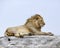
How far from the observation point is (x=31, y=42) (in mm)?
3693

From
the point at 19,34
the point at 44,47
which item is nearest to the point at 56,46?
the point at 44,47

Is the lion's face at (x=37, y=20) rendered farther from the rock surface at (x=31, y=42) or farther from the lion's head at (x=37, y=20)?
the rock surface at (x=31, y=42)

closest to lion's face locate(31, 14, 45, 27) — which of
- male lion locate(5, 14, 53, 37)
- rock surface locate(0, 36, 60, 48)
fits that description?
male lion locate(5, 14, 53, 37)

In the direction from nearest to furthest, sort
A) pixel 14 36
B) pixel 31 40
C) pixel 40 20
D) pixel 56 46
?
pixel 56 46
pixel 31 40
pixel 14 36
pixel 40 20

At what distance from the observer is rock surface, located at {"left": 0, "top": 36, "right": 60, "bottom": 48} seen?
3557 millimetres

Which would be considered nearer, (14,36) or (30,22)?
(14,36)

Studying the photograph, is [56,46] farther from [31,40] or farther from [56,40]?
[31,40]

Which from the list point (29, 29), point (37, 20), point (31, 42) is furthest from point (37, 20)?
point (31, 42)

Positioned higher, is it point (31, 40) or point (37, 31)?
point (37, 31)

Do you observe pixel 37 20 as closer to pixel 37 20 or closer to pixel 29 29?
pixel 37 20

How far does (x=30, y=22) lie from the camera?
4469mm

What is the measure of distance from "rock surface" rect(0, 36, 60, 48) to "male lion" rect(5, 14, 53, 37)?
168 millimetres

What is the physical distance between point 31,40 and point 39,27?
0.74 meters

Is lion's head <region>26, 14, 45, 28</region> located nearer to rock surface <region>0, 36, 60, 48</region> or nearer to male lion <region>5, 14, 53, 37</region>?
male lion <region>5, 14, 53, 37</region>
